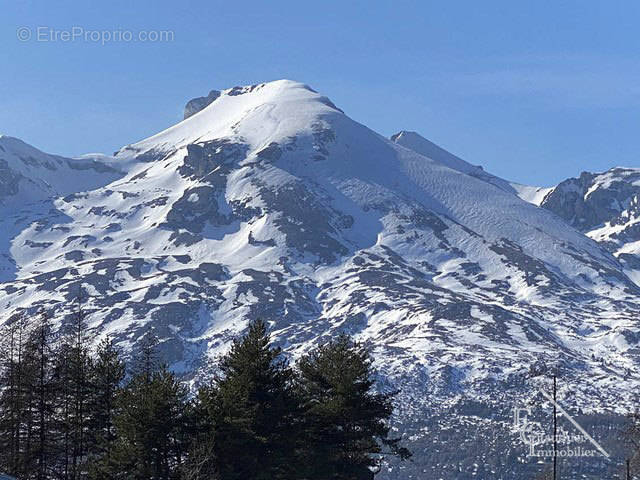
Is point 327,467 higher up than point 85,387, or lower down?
lower down

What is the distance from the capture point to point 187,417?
217 feet

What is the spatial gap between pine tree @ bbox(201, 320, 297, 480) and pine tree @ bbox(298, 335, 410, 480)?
1.71m

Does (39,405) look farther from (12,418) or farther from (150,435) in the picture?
(150,435)

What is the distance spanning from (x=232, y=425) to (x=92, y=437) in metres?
12.1

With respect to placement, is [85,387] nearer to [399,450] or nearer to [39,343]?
[39,343]

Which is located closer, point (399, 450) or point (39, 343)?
point (39, 343)

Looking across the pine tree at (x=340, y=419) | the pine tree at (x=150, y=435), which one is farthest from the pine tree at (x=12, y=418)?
the pine tree at (x=340, y=419)

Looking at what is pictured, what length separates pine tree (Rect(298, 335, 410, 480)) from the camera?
2832 inches

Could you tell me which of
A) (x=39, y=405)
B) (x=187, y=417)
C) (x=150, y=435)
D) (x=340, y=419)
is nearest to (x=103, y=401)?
(x=39, y=405)

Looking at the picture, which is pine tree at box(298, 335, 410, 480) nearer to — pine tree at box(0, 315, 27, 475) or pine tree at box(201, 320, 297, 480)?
pine tree at box(201, 320, 297, 480)

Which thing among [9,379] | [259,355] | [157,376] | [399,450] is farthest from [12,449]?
[399,450]

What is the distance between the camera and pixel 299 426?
233 feet

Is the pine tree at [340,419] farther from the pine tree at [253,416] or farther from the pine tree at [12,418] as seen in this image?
the pine tree at [12,418]

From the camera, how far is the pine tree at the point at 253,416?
67.1 metres
